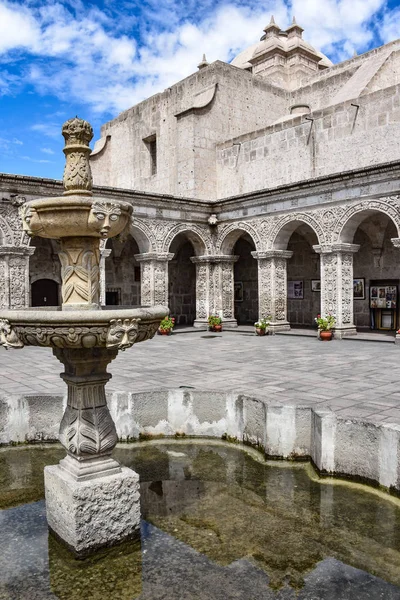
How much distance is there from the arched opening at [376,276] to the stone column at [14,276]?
10389mm

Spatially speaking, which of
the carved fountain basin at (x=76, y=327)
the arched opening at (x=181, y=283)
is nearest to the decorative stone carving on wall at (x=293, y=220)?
the arched opening at (x=181, y=283)

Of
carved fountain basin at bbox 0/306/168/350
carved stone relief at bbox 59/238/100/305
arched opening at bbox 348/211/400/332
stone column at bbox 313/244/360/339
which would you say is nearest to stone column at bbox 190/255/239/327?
stone column at bbox 313/244/360/339

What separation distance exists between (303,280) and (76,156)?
16.4 metres

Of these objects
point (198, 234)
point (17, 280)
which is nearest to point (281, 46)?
point (198, 234)

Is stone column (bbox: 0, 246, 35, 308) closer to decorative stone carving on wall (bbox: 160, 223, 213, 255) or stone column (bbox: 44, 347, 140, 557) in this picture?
decorative stone carving on wall (bbox: 160, 223, 213, 255)

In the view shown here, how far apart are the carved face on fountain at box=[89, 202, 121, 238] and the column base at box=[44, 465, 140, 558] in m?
1.93

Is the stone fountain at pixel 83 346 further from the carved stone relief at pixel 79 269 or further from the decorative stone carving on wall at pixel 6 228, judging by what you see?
the decorative stone carving on wall at pixel 6 228

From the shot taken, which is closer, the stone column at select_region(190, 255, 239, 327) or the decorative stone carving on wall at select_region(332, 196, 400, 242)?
the decorative stone carving on wall at select_region(332, 196, 400, 242)

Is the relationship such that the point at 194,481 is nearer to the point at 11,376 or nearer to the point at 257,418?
the point at 257,418

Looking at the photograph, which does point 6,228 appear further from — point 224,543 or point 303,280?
point 224,543

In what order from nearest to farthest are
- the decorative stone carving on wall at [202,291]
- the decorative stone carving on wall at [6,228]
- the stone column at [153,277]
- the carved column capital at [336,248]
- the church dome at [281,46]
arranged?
the decorative stone carving on wall at [6,228] → the carved column capital at [336,248] → the stone column at [153,277] → the decorative stone carving on wall at [202,291] → the church dome at [281,46]

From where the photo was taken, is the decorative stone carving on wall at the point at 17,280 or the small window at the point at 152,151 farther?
the small window at the point at 152,151

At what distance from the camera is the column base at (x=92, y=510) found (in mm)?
3744

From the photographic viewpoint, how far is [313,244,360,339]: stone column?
15250 millimetres
